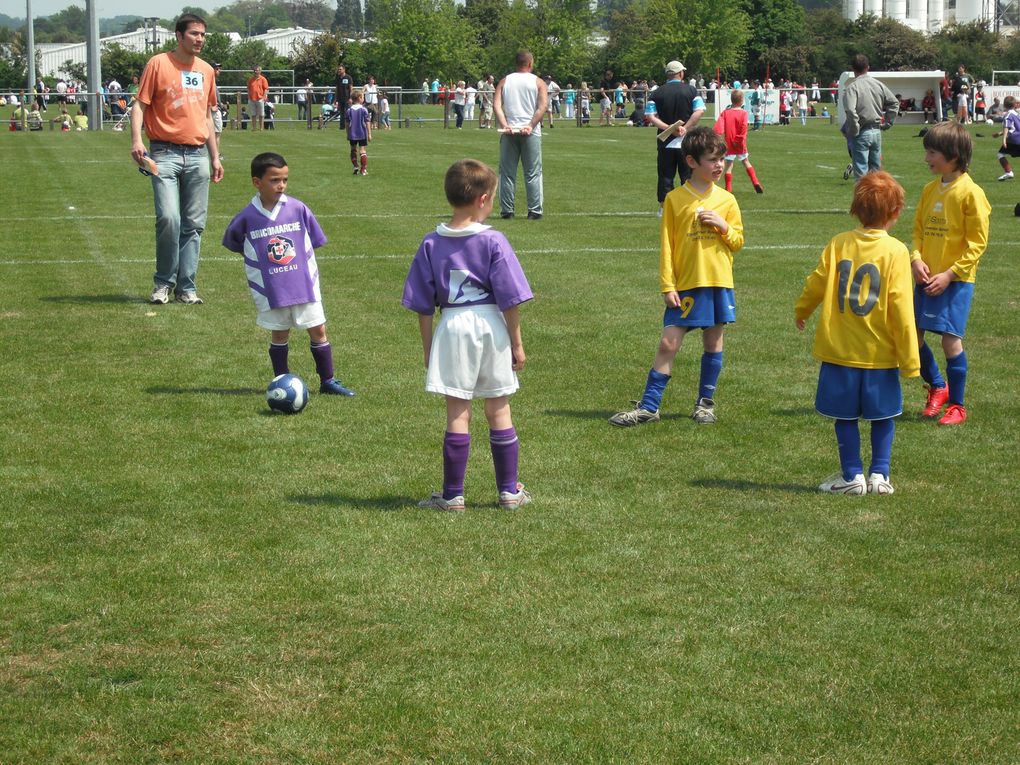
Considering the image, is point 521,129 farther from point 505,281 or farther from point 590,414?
point 505,281

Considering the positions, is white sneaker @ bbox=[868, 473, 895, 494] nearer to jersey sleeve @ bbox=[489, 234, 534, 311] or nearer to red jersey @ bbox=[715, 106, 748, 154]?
jersey sleeve @ bbox=[489, 234, 534, 311]

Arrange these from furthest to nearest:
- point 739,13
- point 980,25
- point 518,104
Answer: point 980,25 < point 739,13 < point 518,104

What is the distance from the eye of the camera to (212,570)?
5598mm

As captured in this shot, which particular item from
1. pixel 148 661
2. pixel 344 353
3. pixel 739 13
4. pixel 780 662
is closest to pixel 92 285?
pixel 344 353

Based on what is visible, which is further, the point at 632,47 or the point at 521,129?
the point at 632,47

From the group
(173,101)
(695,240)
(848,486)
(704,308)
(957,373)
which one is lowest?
(848,486)

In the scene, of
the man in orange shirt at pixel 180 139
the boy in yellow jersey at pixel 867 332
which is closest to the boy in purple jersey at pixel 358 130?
the man in orange shirt at pixel 180 139

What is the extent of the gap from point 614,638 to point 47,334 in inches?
281

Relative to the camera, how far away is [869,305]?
21.6ft

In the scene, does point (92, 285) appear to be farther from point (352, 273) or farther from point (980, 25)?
point (980, 25)

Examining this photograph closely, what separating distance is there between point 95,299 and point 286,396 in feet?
15.7

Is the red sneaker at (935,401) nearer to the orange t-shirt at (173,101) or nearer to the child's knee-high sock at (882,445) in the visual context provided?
the child's knee-high sock at (882,445)

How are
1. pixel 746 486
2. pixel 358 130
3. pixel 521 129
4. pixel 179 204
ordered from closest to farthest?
1. pixel 746 486
2. pixel 179 204
3. pixel 521 129
4. pixel 358 130

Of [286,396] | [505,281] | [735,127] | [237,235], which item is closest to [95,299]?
[237,235]
